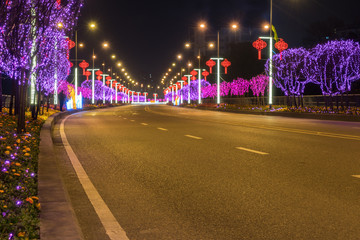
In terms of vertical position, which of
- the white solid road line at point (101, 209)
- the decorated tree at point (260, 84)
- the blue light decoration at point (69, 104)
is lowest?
the white solid road line at point (101, 209)

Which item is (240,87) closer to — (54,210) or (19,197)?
(19,197)

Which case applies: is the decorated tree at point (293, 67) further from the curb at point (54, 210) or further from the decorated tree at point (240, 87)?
the decorated tree at point (240, 87)

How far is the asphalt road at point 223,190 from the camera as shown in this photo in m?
5.57

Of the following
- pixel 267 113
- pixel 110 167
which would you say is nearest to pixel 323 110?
pixel 267 113

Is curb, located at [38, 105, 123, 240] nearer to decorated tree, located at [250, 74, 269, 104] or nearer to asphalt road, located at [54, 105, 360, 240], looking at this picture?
asphalt road, located at [54, 105, 360, 240]

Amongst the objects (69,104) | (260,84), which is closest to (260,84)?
(260,84)

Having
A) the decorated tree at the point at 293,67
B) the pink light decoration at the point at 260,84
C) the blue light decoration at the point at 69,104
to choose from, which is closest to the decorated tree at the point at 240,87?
the pink light decoration at the point at 260,84

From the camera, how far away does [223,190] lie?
25.4 ft

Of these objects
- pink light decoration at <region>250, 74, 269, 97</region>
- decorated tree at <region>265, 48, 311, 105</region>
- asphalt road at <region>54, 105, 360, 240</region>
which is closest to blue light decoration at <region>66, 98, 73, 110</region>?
decorated tree at <region>265, 48, 311, 105</region>

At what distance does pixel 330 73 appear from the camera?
145 ft

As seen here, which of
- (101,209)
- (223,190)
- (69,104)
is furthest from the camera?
(69,104)

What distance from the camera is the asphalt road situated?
5574 mm

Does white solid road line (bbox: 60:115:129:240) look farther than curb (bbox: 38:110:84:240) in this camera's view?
Yes

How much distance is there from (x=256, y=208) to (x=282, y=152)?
6.37 metres
